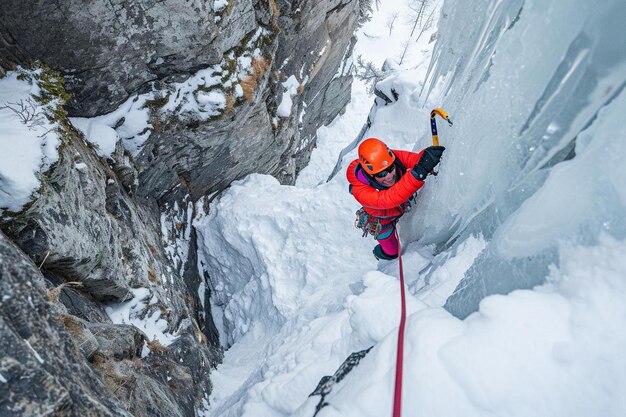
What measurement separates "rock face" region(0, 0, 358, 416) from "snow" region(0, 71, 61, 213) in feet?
0.43

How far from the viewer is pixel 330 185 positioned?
27.5 ft

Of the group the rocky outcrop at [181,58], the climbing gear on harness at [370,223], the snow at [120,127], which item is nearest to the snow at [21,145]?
the rocky outcrop at [181,58]

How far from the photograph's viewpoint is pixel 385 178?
451 centimetres

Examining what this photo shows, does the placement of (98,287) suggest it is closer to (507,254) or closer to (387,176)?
(387,176)

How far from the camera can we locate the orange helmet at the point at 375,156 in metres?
4.26

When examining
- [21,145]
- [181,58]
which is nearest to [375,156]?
[21,145]

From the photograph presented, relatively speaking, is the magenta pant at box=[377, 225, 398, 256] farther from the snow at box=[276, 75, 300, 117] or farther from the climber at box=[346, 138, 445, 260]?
the snow at box=[276, 75, 300, 117]

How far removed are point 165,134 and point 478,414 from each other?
695 centimetres

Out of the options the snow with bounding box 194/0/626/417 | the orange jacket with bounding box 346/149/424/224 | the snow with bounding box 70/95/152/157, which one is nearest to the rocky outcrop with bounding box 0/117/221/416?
the snow with bounding box 70/95/152/157

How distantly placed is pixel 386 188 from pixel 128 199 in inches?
198

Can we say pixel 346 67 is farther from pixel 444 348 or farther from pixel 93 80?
pixel 444 348

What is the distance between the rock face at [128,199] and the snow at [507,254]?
5.60 ft

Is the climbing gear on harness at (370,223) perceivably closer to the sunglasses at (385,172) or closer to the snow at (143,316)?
the sunglasses at (385,172)

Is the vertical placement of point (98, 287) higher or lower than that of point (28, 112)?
lower
